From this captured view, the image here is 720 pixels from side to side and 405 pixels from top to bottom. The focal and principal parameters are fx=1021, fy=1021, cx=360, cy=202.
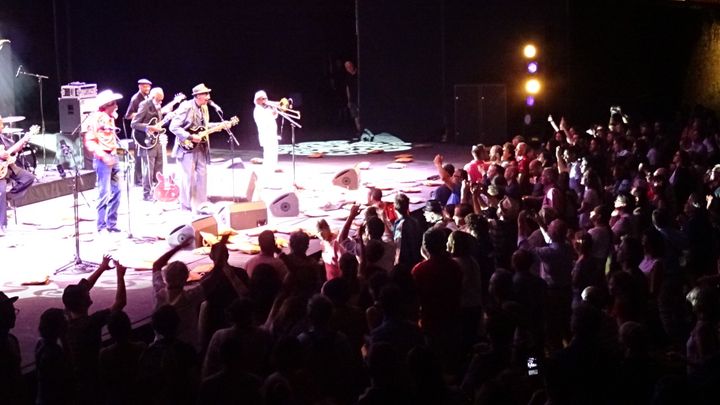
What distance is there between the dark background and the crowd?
35.5 feet

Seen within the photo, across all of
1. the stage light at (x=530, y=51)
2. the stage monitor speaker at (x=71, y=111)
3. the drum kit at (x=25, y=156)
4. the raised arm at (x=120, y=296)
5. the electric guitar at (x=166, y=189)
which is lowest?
the raised arm at (x=120, y=296)

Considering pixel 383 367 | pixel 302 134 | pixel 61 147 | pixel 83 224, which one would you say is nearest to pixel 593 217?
pixel 383 367

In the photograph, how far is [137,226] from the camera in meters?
12.9

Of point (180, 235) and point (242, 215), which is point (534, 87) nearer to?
point (242, 215)

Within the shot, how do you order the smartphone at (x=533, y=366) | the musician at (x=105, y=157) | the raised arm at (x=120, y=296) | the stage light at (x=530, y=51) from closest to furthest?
the smartphone at (x=533, y=366), the raised arm at (x=120, y=296), the musician at (x=105, y=157), the stage light at (x=530, y=51)

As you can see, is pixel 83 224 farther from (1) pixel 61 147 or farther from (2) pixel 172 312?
(2) pixel 172 312

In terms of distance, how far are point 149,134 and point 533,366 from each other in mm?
9653

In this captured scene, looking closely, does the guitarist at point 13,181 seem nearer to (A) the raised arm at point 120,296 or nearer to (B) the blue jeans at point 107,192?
(B) the blue jeans at point 107,192

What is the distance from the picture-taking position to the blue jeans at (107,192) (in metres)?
12.0

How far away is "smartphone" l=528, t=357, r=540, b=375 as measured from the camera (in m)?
6.04

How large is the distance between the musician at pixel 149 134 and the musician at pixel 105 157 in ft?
7.05

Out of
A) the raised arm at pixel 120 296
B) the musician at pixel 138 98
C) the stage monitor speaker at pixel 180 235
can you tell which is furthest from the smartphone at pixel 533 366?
the musician at pixel 138 98

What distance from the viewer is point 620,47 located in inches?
838

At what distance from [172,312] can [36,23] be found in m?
17.5
